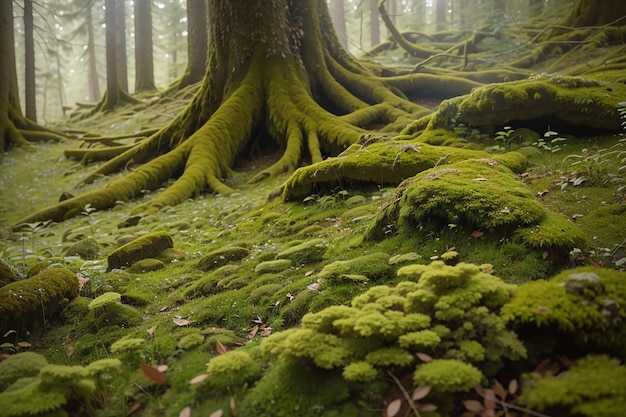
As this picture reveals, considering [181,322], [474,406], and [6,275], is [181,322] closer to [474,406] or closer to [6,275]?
[6,275]

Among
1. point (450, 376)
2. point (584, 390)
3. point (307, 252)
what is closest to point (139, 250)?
point (307, 252)

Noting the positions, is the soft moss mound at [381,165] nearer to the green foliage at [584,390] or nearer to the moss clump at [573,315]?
the moss clump at [573,315]

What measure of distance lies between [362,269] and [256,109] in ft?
23.1

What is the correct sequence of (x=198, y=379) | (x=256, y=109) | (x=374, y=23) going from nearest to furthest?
1. (x=198, y=379)
2. (x=256, y=109)
3. (x=374, y=23)

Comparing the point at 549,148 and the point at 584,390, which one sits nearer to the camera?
the point at 584,390

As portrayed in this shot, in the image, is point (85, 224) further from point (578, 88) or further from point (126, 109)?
point (126, 109)

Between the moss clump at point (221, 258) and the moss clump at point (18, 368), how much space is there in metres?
2.21

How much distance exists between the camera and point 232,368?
2.07m

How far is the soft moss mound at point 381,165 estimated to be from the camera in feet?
15.5

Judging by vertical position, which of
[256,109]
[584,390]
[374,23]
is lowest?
[584,390]

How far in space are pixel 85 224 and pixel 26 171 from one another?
713cm

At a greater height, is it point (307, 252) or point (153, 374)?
point (307, 252)

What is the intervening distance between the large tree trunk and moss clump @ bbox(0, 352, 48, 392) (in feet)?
18.4

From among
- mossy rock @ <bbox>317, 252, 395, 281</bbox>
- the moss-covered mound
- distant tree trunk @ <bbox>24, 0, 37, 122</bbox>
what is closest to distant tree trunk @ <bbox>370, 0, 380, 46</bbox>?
distant tree trunk @ <bbox>24, 0, 37, 122</bbox>
